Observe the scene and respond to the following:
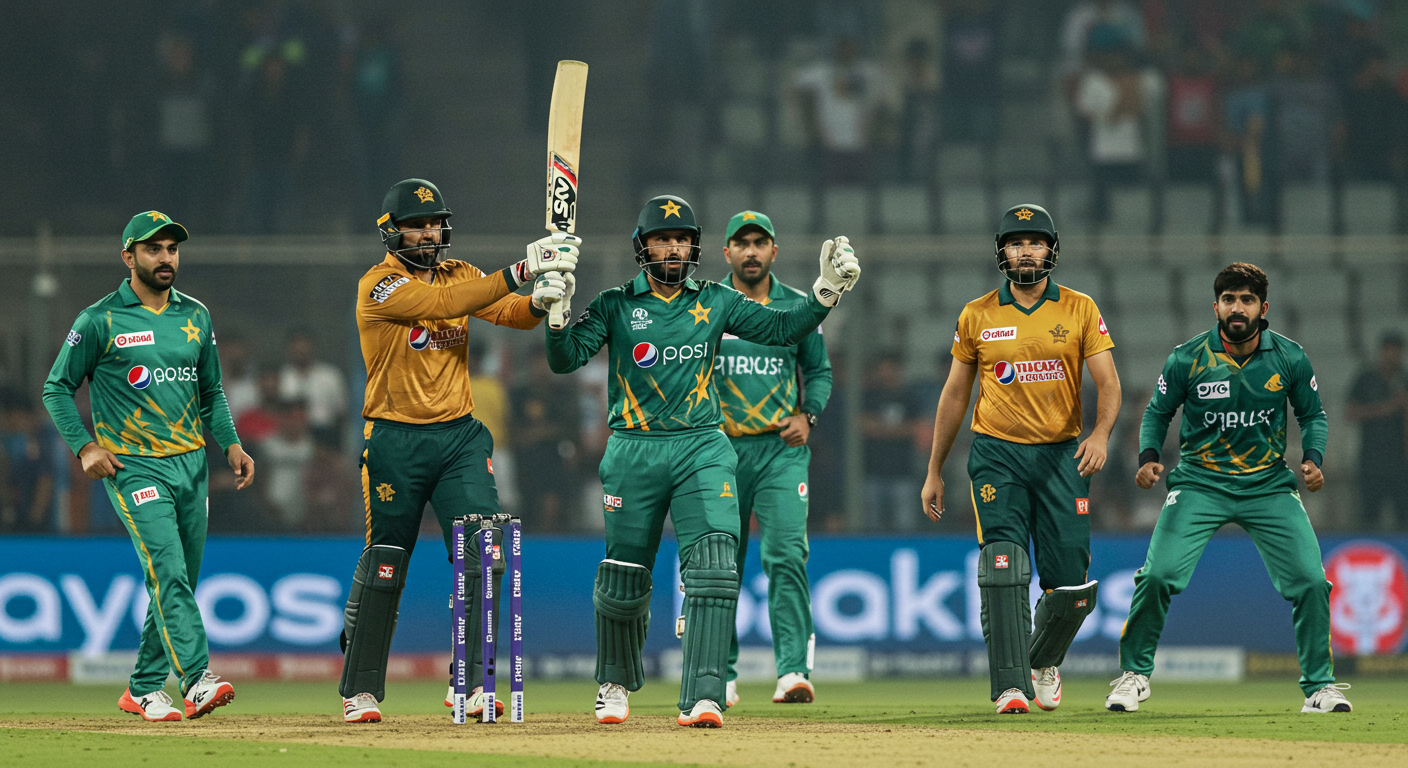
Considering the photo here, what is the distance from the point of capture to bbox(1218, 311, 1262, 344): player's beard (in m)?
7.79

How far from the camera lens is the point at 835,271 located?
6.90 meters

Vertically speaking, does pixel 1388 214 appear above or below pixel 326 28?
below

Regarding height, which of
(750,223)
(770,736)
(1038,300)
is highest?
(750,223)

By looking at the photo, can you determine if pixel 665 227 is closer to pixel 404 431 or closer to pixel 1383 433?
pixel 404 431

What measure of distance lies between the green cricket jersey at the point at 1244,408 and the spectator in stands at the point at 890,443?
509 cm

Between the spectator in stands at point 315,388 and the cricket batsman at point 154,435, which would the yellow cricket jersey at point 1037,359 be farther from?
the spectator in stands at point 315,388

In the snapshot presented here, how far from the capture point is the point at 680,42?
18.8 metres

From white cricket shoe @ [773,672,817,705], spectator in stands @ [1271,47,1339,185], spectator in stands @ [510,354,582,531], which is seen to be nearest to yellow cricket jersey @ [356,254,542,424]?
white cricket shoe @ [773,672,817,705]

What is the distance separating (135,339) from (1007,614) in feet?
13.9

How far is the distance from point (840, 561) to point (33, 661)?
19.4 ft

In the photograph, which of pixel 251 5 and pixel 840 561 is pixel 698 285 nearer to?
pixel 840 561

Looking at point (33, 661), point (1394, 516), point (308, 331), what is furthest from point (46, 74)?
point (1394, 516)

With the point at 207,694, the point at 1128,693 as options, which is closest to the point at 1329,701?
the point at 1128,693

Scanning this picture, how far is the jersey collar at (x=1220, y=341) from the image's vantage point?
311 inches
